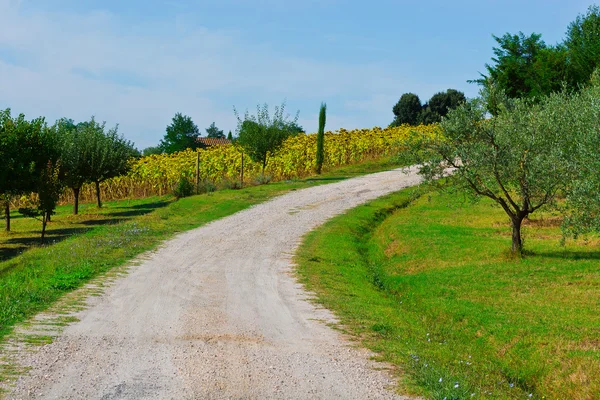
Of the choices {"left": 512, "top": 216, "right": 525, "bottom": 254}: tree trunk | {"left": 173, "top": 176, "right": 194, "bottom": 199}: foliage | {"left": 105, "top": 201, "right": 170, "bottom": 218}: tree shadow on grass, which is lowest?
{"left": 105, "top": 201, "right": 170, "bottom": 218}: tree shadow on grass

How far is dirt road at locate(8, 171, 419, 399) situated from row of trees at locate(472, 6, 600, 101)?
107 ft

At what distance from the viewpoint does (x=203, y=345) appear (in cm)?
1154

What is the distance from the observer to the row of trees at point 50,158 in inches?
1314

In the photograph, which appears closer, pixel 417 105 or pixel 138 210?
pixel 138 210

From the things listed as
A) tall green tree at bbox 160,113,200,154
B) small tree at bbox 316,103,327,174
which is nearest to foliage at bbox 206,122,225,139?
tall green tree at bbox 160,113,200,154

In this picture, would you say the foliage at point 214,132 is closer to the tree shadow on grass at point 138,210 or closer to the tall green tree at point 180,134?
the tall green tree at point 180,134

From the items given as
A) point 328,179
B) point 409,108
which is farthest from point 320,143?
point 409,108

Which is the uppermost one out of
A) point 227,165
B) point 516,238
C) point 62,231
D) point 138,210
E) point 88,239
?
point 227,165

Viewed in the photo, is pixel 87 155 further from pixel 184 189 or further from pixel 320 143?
pixel 320 143

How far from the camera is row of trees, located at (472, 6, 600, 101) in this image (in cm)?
4675

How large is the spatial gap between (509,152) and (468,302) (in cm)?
517

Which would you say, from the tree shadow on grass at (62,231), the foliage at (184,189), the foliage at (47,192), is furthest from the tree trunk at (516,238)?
the foliage at (184,189)

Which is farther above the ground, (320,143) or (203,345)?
(320,143)

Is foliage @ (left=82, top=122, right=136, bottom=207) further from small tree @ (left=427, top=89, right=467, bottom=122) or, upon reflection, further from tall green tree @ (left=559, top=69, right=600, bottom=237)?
small tree @ (left=427, top=89, right=467, bottom=122)
